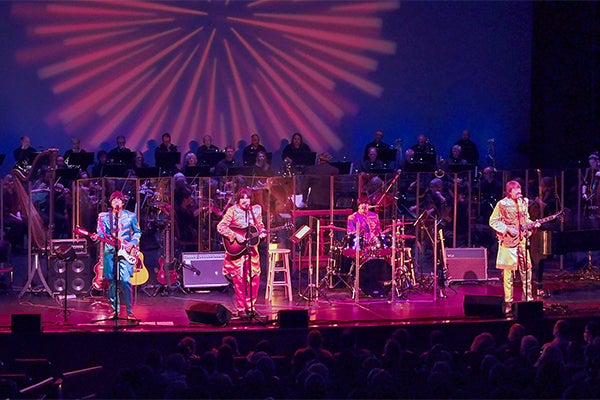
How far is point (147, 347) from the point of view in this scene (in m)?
12.8

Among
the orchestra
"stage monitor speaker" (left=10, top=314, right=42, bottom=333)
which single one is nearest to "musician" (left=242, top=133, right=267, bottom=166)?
the orchestra

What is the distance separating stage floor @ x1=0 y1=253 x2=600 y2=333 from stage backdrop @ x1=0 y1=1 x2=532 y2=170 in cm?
456

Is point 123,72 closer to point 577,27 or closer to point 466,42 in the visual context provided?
point 466,42

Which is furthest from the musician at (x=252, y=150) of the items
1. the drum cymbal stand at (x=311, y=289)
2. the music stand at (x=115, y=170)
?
the drum cymbal stand at (x=311, y=289)

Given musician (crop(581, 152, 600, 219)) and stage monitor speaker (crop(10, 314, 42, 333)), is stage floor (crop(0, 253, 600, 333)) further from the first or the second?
musician (crop(581, 152, 600, 219))

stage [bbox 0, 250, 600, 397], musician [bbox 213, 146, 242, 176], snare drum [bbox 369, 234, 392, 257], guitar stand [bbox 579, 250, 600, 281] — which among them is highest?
musician [bbox 213, 146, 242, 176]

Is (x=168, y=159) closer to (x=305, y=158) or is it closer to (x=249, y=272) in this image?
(x=305, y=158)

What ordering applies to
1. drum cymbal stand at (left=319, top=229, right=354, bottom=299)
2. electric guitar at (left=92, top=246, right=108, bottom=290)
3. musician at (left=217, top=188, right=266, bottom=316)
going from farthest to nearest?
drum cymbal stand at (left=319, top=229, right=354, bottom=299), electric guitar at (left=92, top=246, right=108, bottom=290), musician at (left=217, top=188, right=266, bottom=316)

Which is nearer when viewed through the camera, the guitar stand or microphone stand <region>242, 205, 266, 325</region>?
microphone stand <region>242, 205, 266, 325</region>

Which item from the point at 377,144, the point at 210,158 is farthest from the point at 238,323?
the point at 377,144

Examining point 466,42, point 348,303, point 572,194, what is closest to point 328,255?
point 348,303

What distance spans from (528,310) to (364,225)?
299cm

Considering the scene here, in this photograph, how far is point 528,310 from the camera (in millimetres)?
13492

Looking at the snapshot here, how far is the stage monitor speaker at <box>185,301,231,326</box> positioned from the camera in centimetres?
1316
